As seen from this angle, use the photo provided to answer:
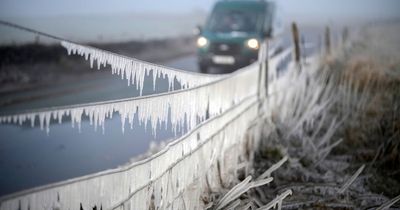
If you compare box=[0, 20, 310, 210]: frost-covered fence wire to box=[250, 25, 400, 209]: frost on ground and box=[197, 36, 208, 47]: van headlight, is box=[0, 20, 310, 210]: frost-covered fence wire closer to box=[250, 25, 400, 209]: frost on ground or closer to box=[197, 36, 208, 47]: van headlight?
box=[250, 25, 400, 209]: frost on ground

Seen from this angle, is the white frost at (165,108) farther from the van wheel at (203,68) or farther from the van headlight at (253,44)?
the van wheel at (203,68)

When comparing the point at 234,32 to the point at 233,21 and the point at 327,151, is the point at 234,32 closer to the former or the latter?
the point at 233,21

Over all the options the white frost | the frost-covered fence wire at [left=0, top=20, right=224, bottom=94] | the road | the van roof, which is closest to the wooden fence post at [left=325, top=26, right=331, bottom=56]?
the van roof

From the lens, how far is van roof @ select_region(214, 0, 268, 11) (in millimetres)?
10117

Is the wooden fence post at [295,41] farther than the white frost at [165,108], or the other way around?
the wooden fence post at [295,41]

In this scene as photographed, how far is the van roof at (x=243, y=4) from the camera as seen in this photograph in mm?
10117

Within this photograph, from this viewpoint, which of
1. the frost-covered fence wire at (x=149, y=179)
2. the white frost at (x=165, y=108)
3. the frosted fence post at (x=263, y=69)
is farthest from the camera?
the frosted fence post at (x=263, y=69)

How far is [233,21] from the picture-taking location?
1010 centimetres

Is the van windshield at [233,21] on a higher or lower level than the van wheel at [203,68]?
higher

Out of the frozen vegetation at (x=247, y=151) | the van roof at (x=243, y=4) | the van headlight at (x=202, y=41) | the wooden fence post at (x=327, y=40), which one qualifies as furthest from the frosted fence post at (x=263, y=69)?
the van roof at (x=243, y=4)

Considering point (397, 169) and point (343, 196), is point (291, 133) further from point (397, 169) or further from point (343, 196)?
point (343, 196)

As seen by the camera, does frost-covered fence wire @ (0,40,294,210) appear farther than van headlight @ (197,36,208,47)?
No

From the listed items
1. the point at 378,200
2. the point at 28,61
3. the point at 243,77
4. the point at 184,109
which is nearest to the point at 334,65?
the point at 243,77

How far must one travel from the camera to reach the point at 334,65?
24.6 feet
